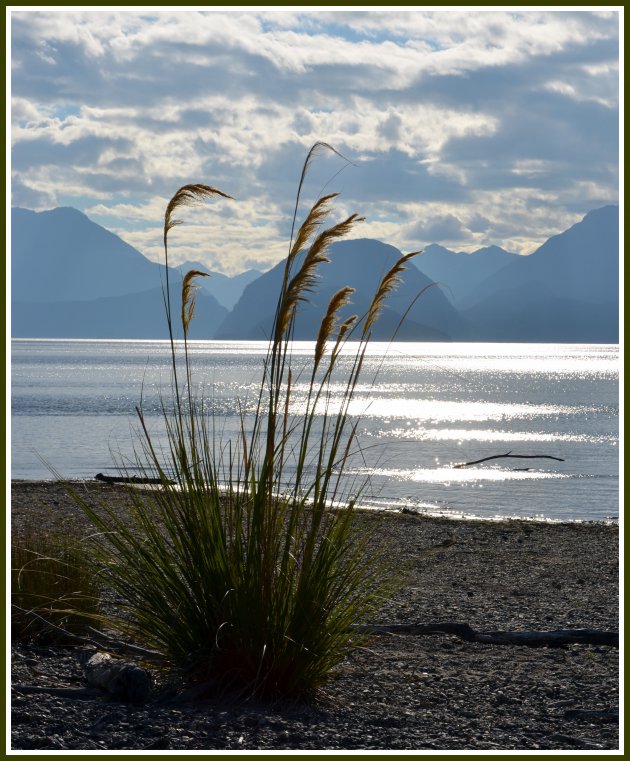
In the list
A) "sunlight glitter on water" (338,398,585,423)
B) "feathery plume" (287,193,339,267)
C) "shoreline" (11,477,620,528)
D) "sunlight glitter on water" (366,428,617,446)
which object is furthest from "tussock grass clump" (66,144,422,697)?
"sunlight glitter on water" (338,398,585,423)

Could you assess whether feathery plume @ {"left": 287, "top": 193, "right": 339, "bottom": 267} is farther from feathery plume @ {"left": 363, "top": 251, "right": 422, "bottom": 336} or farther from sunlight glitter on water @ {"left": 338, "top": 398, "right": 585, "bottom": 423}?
sunlight glitter on water @ {"left": 338, "top": 398, "right": 585, "bottom": 423}

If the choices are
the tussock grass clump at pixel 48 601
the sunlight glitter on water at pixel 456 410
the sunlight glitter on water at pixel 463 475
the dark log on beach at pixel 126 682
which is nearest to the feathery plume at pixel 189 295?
the dark log on beach at pixel 126 682

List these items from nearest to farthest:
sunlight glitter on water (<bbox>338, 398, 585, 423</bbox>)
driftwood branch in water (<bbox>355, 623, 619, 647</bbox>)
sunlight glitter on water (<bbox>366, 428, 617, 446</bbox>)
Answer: driftwood branch in water (<bbox>355, 623, 619, 647</bbox>)
sunlight glitter on water (<bbox>366, 428, 617, 446</bbox>)
sunlight glitter on water (<bbox>338, 398, 585, 423</bbox>)

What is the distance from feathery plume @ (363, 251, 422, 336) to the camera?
16.7 feet

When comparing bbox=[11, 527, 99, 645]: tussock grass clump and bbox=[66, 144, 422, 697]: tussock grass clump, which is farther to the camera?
bbox=[11, 527, 99, 645]: tussock grass clump

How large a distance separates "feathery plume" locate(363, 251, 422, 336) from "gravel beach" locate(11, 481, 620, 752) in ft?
7.27

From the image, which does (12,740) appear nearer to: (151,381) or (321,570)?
(321,570)

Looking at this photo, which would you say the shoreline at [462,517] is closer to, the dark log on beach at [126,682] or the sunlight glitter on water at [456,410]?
the dark log on beach at [126,682]

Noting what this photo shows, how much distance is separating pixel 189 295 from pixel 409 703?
2.85 metres

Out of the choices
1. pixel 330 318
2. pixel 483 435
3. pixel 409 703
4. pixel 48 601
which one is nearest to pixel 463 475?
pixel 483 435

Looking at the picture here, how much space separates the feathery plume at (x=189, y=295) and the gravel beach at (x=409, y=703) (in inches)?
87.5

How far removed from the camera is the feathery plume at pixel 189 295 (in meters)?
5.21

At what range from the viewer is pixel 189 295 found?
529 centimetres

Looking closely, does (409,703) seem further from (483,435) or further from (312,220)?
(483,435)
